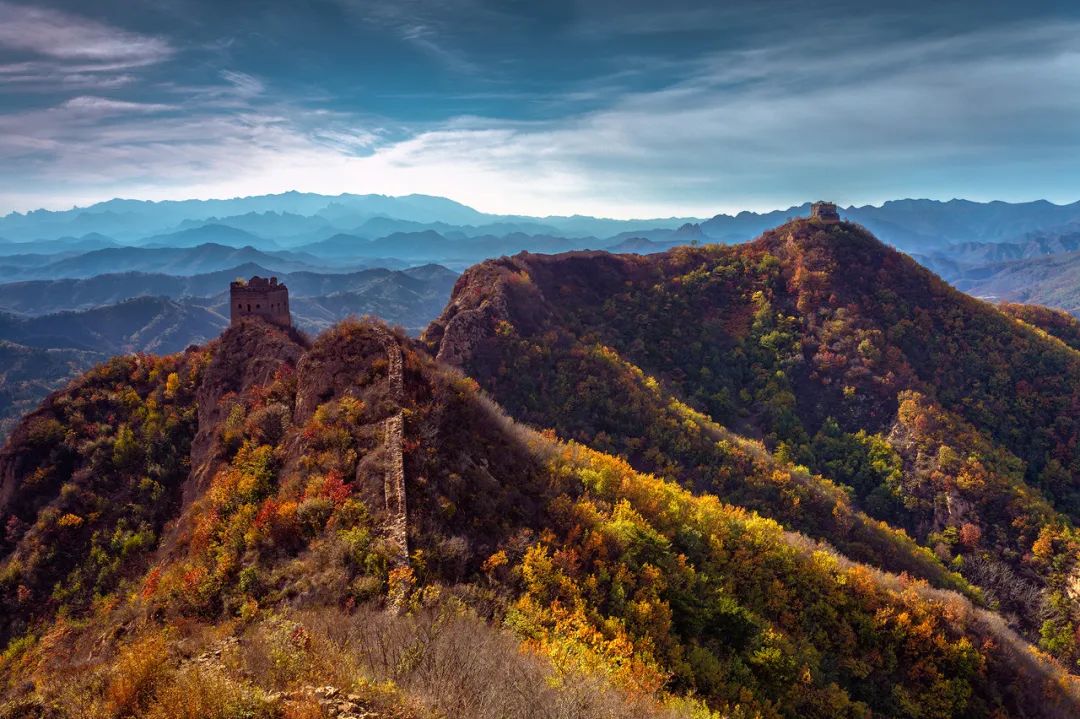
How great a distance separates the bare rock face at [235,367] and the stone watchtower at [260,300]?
539 cm

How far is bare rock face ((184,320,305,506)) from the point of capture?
3158 centimetres

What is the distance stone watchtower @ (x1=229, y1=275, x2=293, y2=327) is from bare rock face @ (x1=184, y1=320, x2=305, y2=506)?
539 centimetres

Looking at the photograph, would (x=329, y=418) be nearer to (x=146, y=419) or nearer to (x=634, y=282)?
(x=146, y=419)

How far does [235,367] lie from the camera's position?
3538 cm

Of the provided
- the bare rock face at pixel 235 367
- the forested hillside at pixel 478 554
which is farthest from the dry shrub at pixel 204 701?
the bare rock face at pixel 235 367

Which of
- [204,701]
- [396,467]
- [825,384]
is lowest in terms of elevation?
[825,384]

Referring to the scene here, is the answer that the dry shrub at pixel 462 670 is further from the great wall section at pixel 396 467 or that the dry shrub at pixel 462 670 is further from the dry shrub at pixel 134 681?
the great wall section at pixel 396 467

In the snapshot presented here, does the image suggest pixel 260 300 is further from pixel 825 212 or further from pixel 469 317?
pixel 825 212

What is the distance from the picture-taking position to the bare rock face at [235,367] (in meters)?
31.6

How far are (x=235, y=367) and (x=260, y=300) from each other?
35.7 feet

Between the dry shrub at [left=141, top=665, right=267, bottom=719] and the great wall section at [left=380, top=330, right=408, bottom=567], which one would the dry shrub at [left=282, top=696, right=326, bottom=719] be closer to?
the dry shrub at [left=141, top=665, right=267, bottom=719]

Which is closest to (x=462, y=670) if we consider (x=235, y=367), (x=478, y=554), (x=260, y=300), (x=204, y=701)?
(x=204, y=701)

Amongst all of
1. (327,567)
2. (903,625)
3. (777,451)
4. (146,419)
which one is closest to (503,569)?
(327,567)

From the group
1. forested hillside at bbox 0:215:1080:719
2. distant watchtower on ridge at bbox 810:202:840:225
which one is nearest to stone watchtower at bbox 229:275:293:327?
forested hillside at bbox 0:215:1080:719
